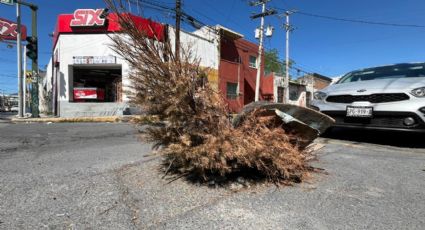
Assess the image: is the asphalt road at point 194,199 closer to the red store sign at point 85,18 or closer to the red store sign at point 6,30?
the red store sign at point 85,18

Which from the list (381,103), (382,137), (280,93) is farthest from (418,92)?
(280,93)

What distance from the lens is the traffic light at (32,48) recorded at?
54.0 feet

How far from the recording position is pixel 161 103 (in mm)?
2852

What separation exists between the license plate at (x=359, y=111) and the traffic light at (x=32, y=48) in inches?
670

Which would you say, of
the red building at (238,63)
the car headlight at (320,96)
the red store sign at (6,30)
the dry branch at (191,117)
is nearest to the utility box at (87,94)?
the red store sign at (6,30)

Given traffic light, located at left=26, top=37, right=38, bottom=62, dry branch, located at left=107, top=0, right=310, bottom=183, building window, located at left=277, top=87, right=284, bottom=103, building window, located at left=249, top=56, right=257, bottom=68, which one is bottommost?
dry branch, located at left=107, top=0, right=310, bottom=183

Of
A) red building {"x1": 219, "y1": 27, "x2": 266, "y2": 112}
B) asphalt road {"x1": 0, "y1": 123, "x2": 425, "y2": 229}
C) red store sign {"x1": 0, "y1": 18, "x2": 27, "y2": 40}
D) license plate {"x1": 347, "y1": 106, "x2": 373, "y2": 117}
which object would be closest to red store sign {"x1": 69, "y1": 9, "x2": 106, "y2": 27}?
red store sign {"x1": 0, "y1": 18, "x2": 27, "y2": 40}

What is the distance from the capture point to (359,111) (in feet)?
16.5

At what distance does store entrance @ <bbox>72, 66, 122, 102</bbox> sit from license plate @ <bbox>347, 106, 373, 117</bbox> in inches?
609

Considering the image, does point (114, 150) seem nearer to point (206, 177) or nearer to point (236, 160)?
point (206, 177)

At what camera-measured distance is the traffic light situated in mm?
16470

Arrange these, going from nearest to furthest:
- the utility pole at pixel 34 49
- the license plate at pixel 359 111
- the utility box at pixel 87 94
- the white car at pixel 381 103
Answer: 1. the white car at pixel 381 103
2. the license plate at pixel 359 111
3. the utility pole at pixel 34 49
4. the utility box at pixel 87 94

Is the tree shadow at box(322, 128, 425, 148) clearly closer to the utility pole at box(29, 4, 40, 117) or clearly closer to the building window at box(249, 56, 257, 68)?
the utility pole at box(29, 4, 40, 117)

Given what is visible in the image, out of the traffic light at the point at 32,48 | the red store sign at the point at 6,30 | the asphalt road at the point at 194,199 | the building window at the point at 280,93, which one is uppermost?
the red store sign at the point at 6,30
